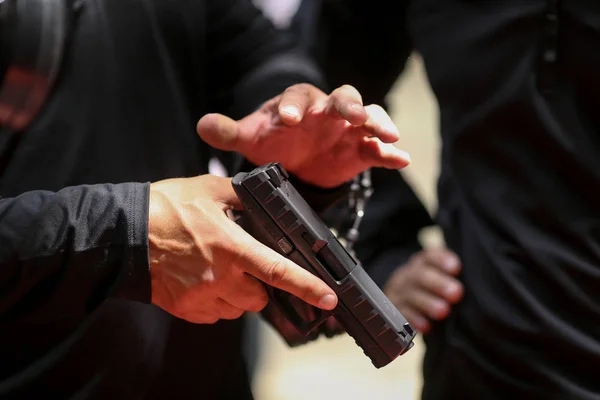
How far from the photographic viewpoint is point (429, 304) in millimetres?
861

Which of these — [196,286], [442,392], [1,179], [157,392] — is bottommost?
[442,392]

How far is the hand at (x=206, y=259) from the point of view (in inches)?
20.0

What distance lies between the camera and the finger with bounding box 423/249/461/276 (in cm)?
85

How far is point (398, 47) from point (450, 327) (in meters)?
0.36

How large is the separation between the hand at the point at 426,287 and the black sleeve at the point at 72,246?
17.1 inches

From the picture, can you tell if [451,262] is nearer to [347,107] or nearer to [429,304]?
[429,304]

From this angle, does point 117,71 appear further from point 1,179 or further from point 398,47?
point 398,47

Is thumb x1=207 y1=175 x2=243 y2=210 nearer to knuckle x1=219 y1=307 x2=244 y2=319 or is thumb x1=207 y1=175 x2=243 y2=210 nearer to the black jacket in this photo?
knuckle x1=219 y1=307 x2=244 y2=319

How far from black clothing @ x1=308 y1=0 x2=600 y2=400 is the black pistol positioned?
289 mm

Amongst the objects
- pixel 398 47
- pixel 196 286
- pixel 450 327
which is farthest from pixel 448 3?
pixel 196 286

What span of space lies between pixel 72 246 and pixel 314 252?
0.57 ft

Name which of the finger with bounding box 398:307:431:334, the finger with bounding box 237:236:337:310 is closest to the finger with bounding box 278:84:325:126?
the finger with bounding box 237:236:337:310

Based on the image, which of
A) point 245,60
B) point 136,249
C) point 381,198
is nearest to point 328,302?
point 136,249

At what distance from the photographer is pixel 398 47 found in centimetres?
94
